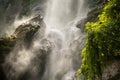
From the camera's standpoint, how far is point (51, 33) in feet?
78.9

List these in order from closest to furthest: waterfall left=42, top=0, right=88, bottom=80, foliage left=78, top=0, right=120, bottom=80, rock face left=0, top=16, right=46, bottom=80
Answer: foliage left=78, top=0, right=120, bottom=80, rock face left=0, top=16, right=46, bottom=80, waterfall left=42, top=0, right=88, bottom=80

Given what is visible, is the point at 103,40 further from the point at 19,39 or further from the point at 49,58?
the point at 19,39

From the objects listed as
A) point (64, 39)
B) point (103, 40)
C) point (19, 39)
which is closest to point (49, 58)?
point (19, 39)

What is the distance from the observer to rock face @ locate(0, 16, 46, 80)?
1909 centimetres

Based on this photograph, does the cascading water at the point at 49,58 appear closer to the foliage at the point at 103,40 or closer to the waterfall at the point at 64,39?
the waterfall at the point at 64,39

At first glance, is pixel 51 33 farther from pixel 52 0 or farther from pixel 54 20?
pixel 52 0

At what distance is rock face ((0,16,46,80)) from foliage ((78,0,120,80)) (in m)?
10.4

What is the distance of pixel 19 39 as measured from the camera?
800 inches

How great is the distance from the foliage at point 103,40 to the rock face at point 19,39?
1044cm

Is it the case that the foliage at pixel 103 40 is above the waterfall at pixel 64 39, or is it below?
below

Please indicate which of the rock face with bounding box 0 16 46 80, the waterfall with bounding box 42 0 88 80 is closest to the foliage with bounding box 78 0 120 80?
the waterfall with bounding box 42 0 88 80

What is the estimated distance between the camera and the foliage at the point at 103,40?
9.34 metres

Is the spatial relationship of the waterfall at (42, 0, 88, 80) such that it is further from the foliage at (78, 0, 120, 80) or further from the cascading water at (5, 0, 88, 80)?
the foliage at (78, 0, 120, 80)

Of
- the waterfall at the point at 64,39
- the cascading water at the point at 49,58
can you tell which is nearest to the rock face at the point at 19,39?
the cascading water at the point at 49,58
